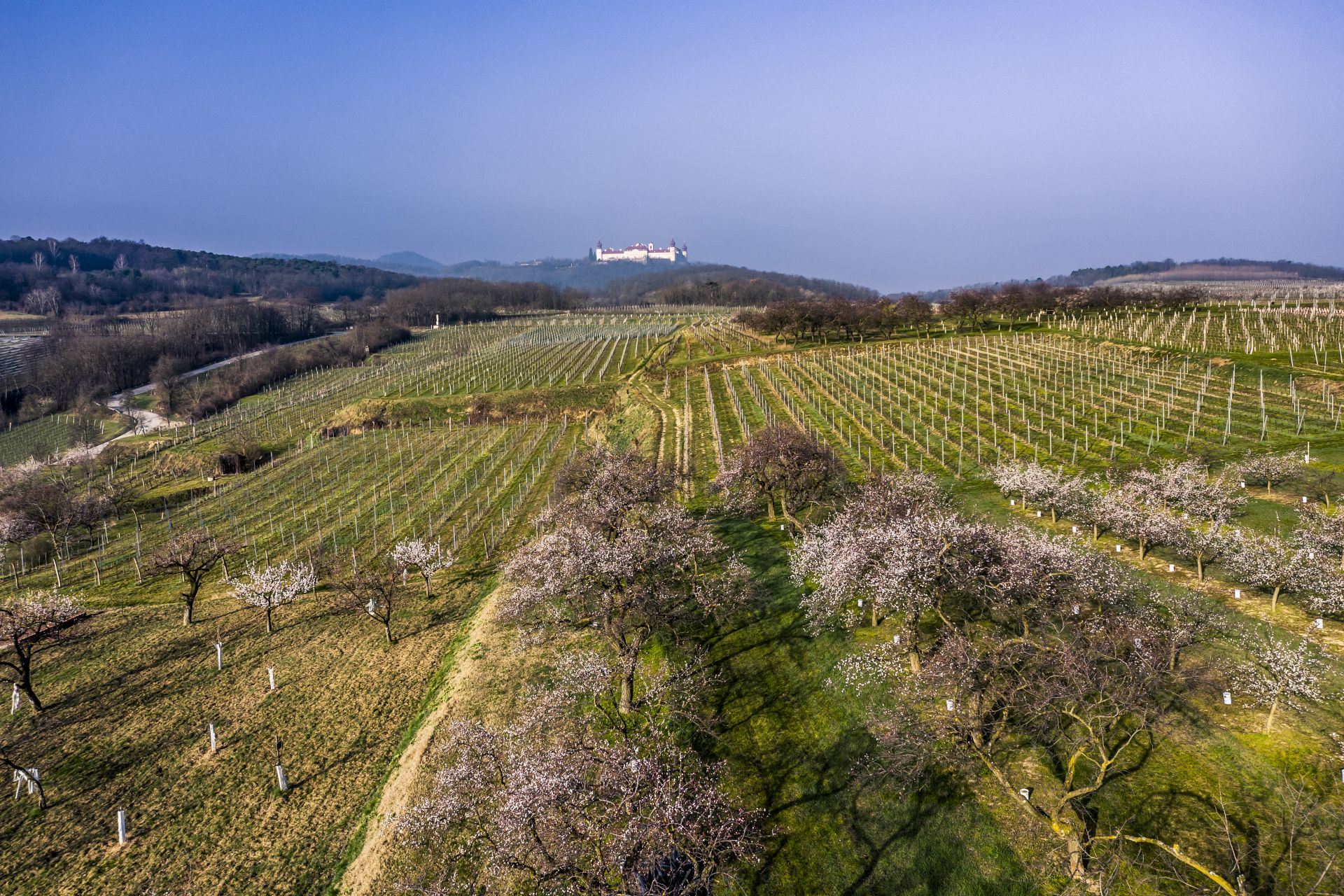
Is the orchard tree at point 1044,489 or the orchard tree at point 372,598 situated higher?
the orchard tree at point 1044,489

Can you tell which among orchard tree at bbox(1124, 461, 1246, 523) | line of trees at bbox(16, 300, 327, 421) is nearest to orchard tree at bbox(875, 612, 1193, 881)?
orchard tree at bbox(1124, 461, 1246, 523)

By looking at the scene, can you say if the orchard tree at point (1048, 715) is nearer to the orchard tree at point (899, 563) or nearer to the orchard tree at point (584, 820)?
the orchard tree at point (899, 563)

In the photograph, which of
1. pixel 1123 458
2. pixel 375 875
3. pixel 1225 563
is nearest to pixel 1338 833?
pixel 1225 563

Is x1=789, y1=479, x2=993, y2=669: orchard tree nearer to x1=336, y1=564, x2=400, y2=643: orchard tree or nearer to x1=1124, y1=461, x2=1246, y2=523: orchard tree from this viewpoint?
x1=1124, y1=461, x2=1246, y2=523: orchard tree

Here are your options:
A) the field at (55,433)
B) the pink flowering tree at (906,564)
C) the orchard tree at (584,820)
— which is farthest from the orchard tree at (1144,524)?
the field at (55,433)

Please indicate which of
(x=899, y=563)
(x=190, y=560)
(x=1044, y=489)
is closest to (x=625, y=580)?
(x=899, y=563)

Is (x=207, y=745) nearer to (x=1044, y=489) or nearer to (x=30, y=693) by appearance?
(x=30, y=693)
